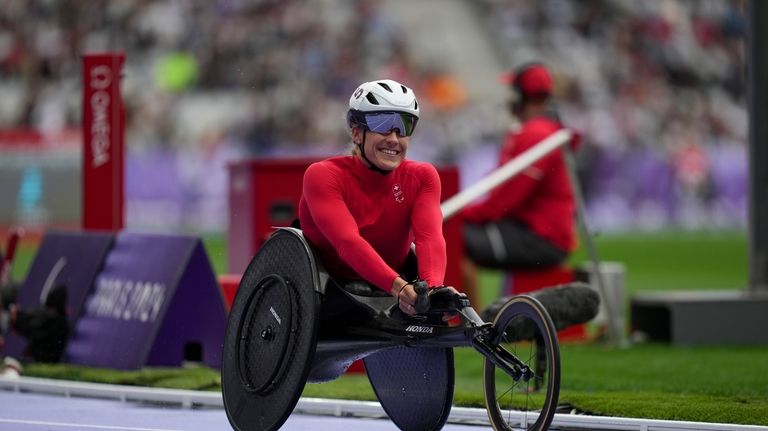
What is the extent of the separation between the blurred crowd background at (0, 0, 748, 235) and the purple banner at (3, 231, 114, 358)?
54.6 feet

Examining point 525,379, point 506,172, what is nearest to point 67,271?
point 506,172

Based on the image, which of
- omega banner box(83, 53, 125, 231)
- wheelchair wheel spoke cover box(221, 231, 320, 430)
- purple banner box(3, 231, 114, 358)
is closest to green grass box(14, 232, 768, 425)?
purple banner box(3, 231, 114, 358)

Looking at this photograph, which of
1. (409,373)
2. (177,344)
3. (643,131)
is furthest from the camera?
(643,131)

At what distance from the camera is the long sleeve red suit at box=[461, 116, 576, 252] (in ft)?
39.5

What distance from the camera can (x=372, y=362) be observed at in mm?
7594

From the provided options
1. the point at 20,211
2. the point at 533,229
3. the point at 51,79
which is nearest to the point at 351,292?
the point at 533,229

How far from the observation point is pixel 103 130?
10.9 meters

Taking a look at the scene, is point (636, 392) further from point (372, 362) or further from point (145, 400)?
point (145, 400)

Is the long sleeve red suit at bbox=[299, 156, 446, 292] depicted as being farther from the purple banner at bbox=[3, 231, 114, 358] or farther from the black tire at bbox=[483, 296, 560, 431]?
the purple banner at bbox=[3, 231, 114, 358]

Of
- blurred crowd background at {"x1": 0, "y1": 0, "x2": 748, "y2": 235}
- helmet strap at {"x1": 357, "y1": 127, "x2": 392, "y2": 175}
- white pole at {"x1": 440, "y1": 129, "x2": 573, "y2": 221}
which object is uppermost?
helmet strap at {"x1": 357, "y1": 127, "x2": 392, "y2": 175}

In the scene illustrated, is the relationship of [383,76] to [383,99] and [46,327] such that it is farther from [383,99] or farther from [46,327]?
[383,99]

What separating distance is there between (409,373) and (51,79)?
24.2 meters

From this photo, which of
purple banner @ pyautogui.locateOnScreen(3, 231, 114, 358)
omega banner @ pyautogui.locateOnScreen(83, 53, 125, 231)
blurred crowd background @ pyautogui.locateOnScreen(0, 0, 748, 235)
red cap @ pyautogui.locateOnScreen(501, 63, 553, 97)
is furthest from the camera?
blurred crowd background @ pyautogui.locateOnScreen(0, 0, 748, 235)

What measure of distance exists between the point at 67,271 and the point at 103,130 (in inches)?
40.5
